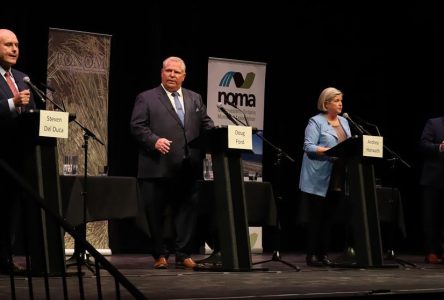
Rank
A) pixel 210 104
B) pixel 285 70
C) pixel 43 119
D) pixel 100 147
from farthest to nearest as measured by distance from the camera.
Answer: pixel 285 70 → pixel 210 104 → pixel 100 147 → pixel 43 119

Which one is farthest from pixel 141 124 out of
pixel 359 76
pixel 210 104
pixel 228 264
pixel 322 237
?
pixel 359 76

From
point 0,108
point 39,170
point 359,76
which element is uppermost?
point 359,76

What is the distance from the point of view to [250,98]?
354 inches

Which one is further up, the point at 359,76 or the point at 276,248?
the point at 359,76

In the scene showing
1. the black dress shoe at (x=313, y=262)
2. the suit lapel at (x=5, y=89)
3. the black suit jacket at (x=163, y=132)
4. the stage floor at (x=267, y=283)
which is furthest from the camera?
the black dress shoe at (x=313, y=262)

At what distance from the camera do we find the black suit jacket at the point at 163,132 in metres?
6.42

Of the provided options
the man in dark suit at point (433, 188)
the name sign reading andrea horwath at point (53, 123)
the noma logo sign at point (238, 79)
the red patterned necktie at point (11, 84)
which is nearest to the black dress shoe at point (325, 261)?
the man in dark suit at point (433, 188)

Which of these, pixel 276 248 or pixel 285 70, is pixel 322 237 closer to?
pixel 276 248

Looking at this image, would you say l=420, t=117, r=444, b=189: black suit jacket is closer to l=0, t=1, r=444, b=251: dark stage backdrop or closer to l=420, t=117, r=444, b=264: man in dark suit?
l=420, t=117, r=444, b=264: man in dark suit

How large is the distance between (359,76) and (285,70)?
0.91 metres

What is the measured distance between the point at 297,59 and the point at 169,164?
3.67m

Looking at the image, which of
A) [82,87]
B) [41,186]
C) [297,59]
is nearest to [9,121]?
→ [41,186]

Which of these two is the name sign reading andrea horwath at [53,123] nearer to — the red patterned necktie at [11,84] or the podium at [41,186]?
the podium at [41,186]

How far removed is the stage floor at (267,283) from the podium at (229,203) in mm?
136
